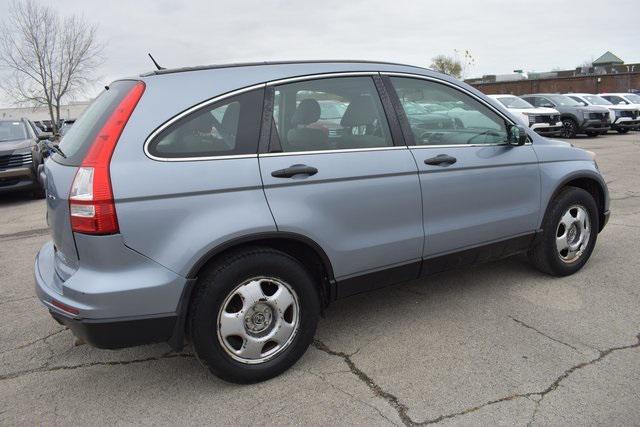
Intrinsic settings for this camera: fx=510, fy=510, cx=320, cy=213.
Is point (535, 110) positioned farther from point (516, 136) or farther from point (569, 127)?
point (516, 136)

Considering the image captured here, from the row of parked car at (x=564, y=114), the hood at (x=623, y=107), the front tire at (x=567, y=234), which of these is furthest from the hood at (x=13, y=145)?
the hood at (x=623, y=107)

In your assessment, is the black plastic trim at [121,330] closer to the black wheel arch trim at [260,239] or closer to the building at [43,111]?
the black wheel arch trim at [260,239]

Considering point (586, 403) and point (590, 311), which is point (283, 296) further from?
point (590, 311)

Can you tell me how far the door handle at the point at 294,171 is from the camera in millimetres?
2768

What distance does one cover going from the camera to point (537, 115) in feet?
57.3

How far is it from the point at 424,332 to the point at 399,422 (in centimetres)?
101

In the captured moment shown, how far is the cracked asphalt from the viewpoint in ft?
8.52

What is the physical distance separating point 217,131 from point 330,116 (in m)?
0.73

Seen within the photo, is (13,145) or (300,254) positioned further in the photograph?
(13,145)

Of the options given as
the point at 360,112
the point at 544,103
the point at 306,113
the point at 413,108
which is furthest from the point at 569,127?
the point at 306,113

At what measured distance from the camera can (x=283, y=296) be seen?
2.83 m

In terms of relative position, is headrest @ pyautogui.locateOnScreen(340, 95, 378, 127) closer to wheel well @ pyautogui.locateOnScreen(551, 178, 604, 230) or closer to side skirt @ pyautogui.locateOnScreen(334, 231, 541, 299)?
side skirt @ pyautogui.locateOnScreen(334, 231, 541, 299)

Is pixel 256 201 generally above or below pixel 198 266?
above

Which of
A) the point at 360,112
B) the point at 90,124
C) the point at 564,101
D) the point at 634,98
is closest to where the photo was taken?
the point at 90,124
